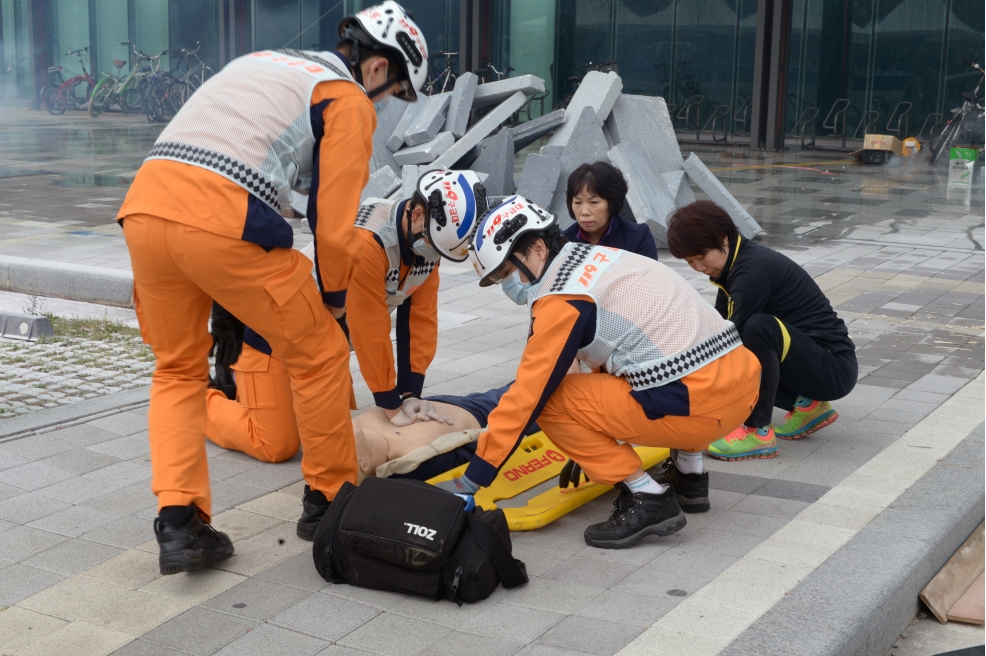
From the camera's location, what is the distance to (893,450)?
4559mm

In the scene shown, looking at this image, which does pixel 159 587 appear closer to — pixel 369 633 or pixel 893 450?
pixel 369 633

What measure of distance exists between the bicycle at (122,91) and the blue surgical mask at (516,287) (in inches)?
1011

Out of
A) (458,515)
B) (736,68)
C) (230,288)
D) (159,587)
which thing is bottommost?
(159,587)

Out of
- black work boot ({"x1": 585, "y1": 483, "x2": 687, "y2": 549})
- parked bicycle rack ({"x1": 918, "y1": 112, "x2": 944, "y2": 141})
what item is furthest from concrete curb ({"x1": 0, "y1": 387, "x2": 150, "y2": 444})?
parked bicycle rack ({"x1": 918, "y1": 112, "x2": 944, "y2": 141})

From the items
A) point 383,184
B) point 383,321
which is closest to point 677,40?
point 383,184

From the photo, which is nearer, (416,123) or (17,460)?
(17,460)

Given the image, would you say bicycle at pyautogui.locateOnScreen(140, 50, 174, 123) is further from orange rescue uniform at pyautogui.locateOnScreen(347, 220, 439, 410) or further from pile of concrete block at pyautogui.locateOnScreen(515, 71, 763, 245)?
orange rescue uniform at pyautogui.locateOnScreen(347, 220, 439, 410)

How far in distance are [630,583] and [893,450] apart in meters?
1.79

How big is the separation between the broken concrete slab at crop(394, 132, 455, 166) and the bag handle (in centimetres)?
780

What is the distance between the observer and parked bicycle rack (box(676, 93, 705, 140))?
2244cm

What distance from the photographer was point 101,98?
27.6 metres

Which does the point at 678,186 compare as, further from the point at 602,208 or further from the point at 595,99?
the point at 602,208

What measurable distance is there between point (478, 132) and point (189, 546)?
8.26 metres

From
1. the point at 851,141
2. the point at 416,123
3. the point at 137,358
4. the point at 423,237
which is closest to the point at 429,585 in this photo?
the point at 423,237
